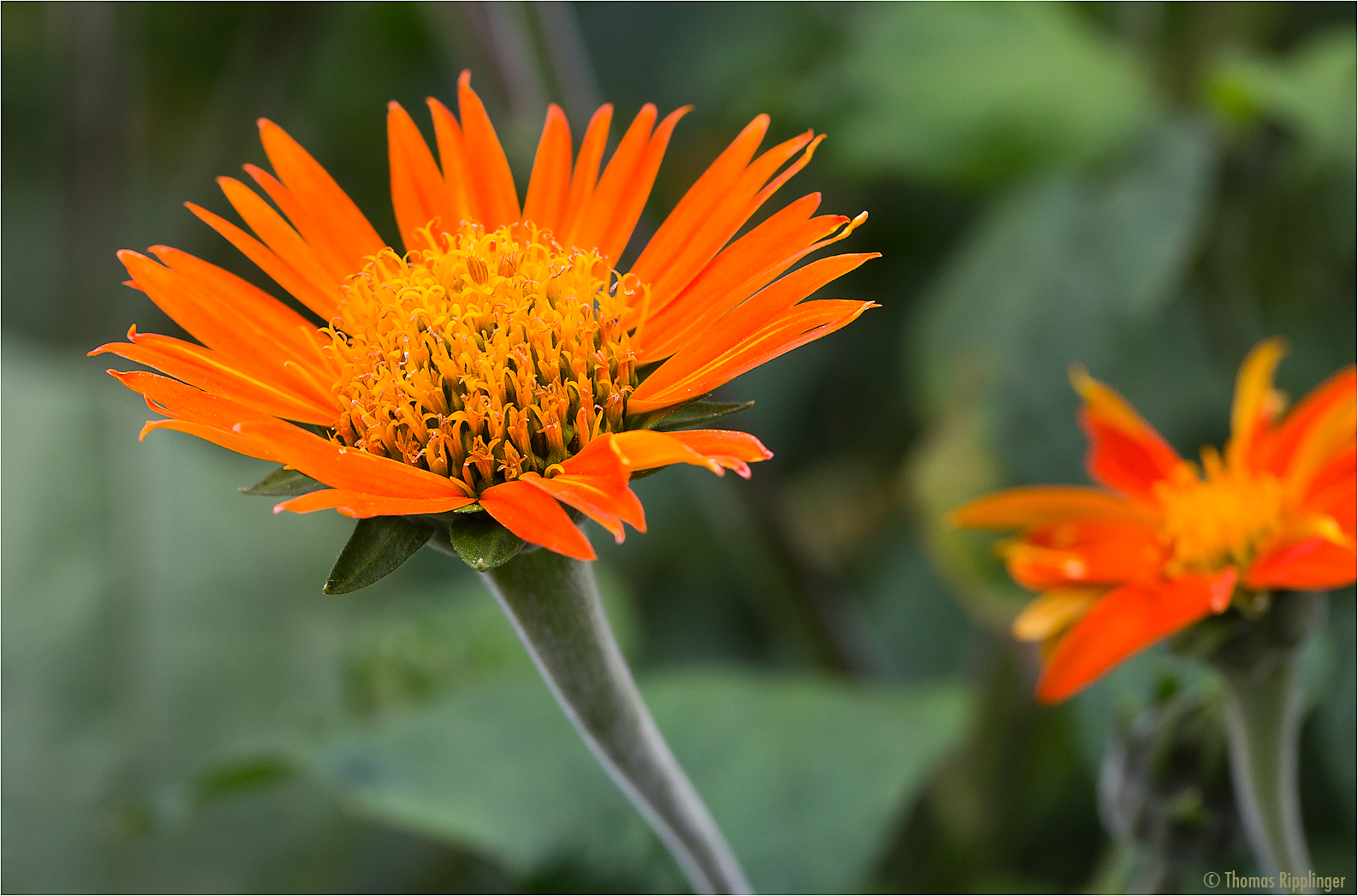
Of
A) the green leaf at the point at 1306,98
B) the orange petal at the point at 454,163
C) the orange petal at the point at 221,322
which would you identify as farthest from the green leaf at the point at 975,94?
the orange petal at the point at 221,322

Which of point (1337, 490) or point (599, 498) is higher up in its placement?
point (599, 498)

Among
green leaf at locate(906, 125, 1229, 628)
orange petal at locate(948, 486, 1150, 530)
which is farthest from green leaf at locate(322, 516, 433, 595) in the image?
green leaf at locate(906, 125, 1229, 628)

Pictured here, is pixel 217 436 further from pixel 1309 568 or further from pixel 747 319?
pixel 1309 568

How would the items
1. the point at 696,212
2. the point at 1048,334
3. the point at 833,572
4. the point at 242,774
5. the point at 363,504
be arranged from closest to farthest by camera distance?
the point at 363,504, the point at 696,212, the point at 242,774, the point at 1048,334, the point at 833,572

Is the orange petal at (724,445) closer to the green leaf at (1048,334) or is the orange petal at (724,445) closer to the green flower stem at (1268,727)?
the green flower stem at (1268,727)

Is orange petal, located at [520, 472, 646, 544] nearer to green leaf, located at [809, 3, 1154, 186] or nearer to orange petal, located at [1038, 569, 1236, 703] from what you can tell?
orange petal, located at [1038, 569, 1236, 703]

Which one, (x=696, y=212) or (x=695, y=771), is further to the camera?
(x=695, y=771)

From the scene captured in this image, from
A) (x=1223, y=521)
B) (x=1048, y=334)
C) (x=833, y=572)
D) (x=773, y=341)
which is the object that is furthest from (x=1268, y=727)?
(x=833, y=572)
